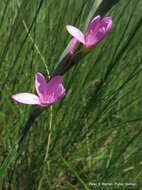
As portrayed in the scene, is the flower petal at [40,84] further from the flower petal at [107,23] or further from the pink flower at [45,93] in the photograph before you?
the flower petal at [107,23]

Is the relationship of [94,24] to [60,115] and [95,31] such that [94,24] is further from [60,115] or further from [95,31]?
[60,115]

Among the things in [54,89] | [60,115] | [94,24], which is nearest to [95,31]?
[94,24]

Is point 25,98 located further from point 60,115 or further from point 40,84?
point 60,115

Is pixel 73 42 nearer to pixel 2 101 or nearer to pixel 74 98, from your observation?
pixel 74 98

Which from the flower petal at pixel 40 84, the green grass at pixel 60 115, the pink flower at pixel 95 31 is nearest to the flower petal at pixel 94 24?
the pink flower at pixel 95 31

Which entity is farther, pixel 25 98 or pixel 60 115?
pixel 60 115

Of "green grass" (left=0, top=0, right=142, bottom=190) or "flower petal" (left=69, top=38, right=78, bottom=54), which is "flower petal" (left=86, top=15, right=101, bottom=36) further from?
"green grass" (left=0, top=0, right=142, bottom=190)

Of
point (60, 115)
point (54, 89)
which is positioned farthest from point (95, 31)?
point (60, 115)
